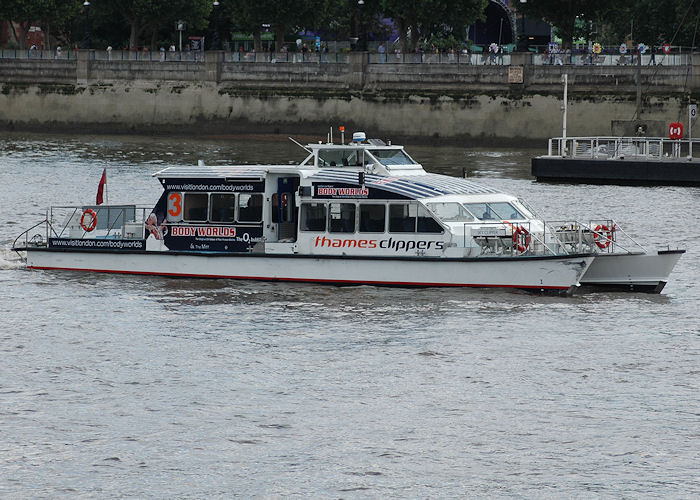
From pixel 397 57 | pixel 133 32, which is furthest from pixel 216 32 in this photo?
pixel 397 57

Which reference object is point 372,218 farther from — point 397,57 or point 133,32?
point 133,32

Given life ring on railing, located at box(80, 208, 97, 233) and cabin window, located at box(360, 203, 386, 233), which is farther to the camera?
life ring on railing, located at box(80, 208, 97, 233)

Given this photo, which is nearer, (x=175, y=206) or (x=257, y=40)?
(x=175, y=206)

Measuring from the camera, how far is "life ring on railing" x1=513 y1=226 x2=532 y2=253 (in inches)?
1244

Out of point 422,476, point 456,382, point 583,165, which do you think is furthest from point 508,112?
point 422,476

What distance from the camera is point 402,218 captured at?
107ft

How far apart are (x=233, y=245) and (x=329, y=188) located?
3.07 metres

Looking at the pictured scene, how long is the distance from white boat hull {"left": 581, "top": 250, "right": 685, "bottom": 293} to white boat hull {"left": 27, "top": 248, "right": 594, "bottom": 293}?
74cm

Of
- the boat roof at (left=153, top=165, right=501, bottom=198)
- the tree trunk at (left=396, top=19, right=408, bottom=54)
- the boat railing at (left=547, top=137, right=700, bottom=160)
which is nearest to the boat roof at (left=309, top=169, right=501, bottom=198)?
the boat roof at (left=153, top=165, right=501, bottom=198)

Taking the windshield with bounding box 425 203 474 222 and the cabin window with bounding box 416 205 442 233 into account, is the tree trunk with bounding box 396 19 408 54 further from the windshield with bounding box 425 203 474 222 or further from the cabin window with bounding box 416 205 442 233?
the cabin window with bounding box 416 205 442 233

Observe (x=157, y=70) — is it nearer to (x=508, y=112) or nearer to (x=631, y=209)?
(x=508, y=112)

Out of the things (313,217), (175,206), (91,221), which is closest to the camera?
(313,217)

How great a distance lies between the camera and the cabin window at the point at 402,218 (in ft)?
106

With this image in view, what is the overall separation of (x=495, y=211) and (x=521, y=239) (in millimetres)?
1364
